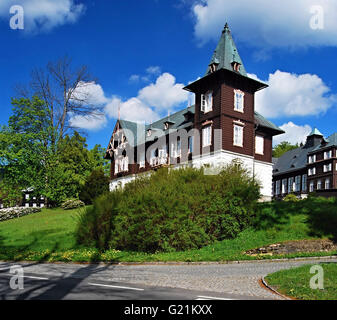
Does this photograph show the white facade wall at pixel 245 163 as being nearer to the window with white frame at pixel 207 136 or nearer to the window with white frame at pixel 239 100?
the window with white frame at pixel 207 136

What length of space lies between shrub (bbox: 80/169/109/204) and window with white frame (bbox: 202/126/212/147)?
16.2m

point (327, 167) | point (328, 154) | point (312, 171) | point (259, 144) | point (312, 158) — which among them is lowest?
point (312, 171)

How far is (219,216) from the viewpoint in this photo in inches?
685

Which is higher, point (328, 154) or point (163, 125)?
point (163, 125)

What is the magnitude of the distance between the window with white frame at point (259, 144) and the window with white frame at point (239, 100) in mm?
3840

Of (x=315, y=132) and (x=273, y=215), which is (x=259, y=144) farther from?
(x=315, y=132)

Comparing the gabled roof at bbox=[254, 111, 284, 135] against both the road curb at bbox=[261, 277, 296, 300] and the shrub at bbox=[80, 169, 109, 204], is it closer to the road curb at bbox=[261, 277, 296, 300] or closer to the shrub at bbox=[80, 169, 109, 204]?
the shrub at bbox=[80, 169, 109, 204]

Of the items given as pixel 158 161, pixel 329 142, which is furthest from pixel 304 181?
pixel 158 161

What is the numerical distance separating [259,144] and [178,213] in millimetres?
21594

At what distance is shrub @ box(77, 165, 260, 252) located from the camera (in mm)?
16906

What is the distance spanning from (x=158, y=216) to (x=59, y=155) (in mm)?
33024

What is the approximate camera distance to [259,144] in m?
36.4
